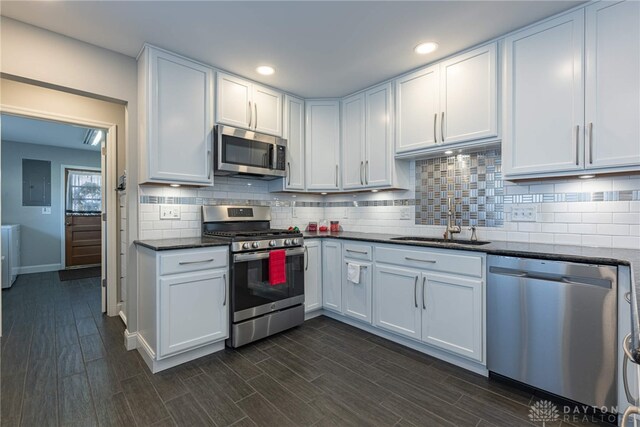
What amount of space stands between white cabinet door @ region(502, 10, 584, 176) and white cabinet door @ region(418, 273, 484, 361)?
0.95 m

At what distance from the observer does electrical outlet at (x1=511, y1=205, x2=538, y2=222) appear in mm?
2330

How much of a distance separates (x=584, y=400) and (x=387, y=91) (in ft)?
9.18

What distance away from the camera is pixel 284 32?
2223mm

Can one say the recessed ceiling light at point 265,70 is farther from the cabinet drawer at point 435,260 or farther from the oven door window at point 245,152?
the cabinet drawer at point 435,260

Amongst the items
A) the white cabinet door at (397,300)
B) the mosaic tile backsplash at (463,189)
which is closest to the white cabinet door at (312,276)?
the white cabinet door at (397,300)

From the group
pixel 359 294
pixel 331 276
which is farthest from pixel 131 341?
pixel 359 294

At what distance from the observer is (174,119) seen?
2496mm

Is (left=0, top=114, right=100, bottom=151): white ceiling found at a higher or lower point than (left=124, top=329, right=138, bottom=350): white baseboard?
higher

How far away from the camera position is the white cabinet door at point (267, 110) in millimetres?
3039

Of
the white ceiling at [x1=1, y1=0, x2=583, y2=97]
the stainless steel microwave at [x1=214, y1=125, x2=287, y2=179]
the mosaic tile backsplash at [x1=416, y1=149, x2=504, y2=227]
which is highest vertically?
the white ceiling at [x1=1, y1=0, x2=583, y2=97]

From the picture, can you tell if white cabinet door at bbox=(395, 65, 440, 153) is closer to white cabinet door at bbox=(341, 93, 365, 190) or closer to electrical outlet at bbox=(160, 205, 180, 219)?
white cabinet door at bbox=(341, 93, 365, 190)

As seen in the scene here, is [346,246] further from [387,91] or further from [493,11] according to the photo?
[493,11]

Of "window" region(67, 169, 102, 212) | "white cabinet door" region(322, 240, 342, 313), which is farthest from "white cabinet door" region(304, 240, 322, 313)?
"window" region(67, 169, 102, 212)

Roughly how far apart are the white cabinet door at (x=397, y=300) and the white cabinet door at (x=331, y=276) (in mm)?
470
